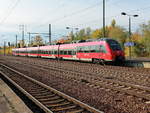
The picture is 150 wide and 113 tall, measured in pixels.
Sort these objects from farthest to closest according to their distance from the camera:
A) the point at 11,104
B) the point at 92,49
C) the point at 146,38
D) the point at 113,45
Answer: the point at 146,38 → the point at 92,49 → the point at 113,45 → the point at 11,104

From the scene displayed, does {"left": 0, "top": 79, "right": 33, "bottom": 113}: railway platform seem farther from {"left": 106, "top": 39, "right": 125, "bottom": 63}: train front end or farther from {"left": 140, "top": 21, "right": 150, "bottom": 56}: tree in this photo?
{"left": 140, "top": 21, "right": 150, "bottom": 56}: tree

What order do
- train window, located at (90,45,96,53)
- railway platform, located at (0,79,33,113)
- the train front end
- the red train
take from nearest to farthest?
railway platform, located at (0,79,33,113), the train front end, the red train, train window, located at (90,45,96,53)

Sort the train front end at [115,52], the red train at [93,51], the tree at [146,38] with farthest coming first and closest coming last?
the tree at [146,38], the red train at [93,51], the train front end at [115,52]

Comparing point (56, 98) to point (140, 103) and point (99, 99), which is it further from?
point (140, 103)

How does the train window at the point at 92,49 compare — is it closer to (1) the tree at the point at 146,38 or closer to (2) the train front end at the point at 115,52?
(2) the train front end at the point at 115,52

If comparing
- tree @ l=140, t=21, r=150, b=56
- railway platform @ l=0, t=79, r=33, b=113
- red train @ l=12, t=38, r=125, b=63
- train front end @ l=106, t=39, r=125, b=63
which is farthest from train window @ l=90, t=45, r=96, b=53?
tree @ l=140, t=21, r=150, b=56

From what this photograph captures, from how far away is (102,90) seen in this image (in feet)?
35.4

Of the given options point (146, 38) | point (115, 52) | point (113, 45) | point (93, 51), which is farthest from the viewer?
point (146, 38)

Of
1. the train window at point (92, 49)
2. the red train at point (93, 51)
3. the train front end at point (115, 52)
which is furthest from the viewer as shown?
the train window at point (92, 49)

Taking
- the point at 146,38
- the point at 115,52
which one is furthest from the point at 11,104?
the point at 146,38

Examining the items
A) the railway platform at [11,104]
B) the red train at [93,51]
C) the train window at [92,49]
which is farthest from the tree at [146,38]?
the railway platform at [11,104]

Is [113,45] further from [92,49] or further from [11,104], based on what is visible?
[11,104]

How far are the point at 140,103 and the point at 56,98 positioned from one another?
3.14 m

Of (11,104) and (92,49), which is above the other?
(92,49)
